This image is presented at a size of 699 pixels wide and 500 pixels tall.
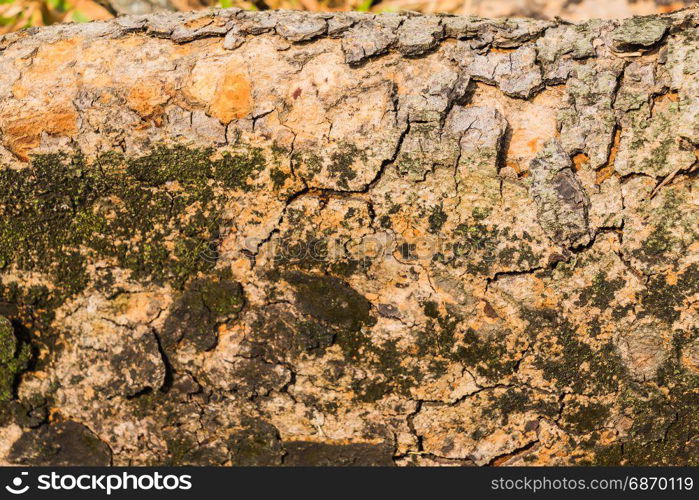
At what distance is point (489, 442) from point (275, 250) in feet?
2.23

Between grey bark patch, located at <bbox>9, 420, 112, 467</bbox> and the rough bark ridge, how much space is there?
0.25 feet

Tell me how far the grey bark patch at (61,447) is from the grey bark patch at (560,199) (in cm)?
118

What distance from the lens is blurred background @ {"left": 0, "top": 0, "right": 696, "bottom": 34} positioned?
7.61 feet

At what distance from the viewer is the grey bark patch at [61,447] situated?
1.52 metres

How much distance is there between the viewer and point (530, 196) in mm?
1357

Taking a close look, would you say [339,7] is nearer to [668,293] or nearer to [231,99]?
[231,99]

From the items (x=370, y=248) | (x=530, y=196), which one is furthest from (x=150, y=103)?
(x=530, y=196)

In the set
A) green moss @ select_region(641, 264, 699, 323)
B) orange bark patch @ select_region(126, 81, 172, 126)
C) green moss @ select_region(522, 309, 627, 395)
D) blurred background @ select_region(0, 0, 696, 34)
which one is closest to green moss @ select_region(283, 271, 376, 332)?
green moss @ select_region(522, 309, 627, 395)

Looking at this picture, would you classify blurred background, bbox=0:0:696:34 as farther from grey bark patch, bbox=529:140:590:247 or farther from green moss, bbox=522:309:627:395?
green moss, bbox=522:309:627:395

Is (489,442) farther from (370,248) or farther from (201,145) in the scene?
(201,145)

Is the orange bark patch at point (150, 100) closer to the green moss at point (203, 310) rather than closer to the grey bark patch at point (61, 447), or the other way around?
the green moss at point (203, 310)

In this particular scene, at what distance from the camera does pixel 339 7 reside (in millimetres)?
2592

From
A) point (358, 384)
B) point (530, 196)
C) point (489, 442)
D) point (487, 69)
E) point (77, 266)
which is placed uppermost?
point (487, 69)

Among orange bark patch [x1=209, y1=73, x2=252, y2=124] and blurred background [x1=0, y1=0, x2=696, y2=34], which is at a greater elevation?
blurred background [x1=0, y1=0, x2=696, y2=34]
